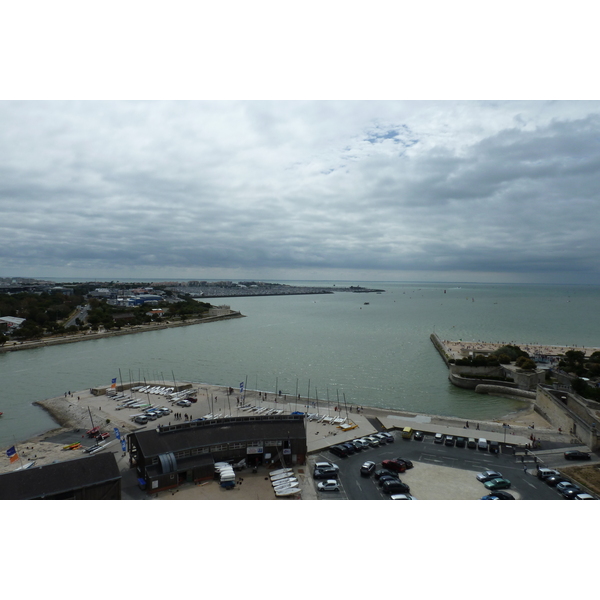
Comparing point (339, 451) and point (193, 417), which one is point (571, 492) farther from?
point (193, 417)

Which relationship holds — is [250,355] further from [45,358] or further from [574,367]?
[574,367]

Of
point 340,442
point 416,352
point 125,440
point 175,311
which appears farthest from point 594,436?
point 175,311

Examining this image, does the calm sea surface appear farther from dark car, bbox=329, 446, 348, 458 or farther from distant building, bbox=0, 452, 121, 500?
distant building, bbox=0, 452, 121, 500

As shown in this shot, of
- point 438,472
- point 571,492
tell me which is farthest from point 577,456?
point 438,472

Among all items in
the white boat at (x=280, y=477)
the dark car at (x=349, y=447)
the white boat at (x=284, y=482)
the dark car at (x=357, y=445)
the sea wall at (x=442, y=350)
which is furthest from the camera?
the sea wall at (x=442, y=350)

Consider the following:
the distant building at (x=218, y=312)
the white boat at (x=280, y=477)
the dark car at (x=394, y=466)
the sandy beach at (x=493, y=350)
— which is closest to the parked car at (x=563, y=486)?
the dark car at (x=394, y=466)

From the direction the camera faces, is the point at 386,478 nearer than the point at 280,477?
Yes

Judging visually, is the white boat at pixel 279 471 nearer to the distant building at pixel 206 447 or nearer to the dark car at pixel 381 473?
the distant building at pixel 206 447
